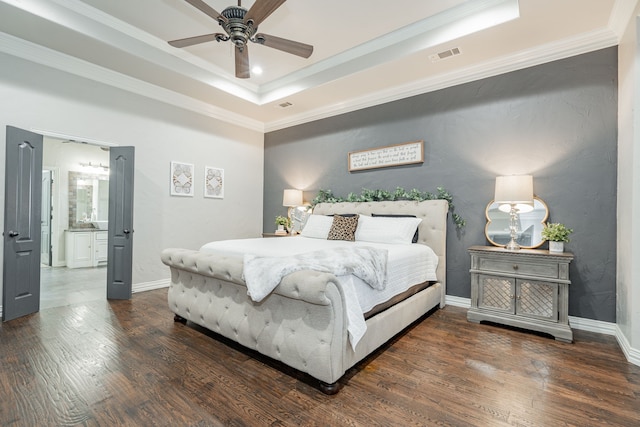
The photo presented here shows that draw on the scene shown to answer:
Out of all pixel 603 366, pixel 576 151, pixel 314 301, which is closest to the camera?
pixel 314 301

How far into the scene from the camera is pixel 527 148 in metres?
3.42

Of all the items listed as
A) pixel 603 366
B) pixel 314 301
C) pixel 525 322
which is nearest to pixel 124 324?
pixel 314 301

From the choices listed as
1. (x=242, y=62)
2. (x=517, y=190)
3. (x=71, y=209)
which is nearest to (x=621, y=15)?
(x=517, y=190)

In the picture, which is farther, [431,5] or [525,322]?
[431,5]

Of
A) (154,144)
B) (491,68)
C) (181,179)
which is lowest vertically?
(181,179)

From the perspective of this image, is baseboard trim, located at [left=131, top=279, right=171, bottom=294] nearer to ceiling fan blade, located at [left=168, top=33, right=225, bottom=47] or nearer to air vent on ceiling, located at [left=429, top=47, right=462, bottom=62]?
ceiling fan blade, located at [left=168, top=33, right=225, bottom=47]

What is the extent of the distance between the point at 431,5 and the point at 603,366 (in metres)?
3.60

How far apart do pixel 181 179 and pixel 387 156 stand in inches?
131

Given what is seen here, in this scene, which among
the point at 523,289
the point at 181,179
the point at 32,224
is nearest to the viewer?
the point at 523,289

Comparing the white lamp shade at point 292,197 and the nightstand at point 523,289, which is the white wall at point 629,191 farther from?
the white lamp shade at point 292,197

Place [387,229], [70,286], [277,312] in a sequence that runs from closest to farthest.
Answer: [277,312] → [387,229] → [70,286]

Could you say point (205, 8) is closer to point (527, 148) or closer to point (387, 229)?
point (387, 229)

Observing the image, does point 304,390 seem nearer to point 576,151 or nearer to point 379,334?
point 379,334

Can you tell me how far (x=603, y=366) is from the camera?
7.47ft
